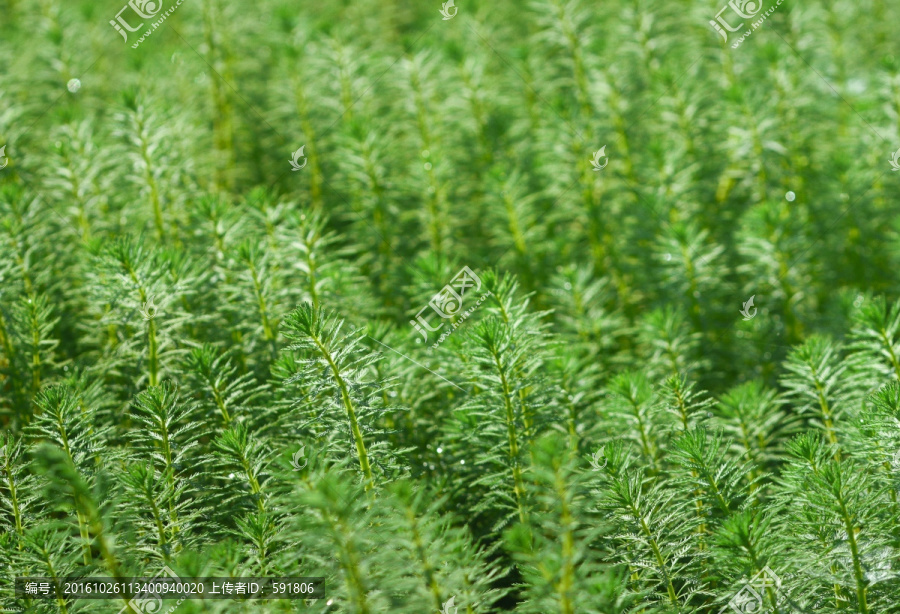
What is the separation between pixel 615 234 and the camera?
4.50ft
